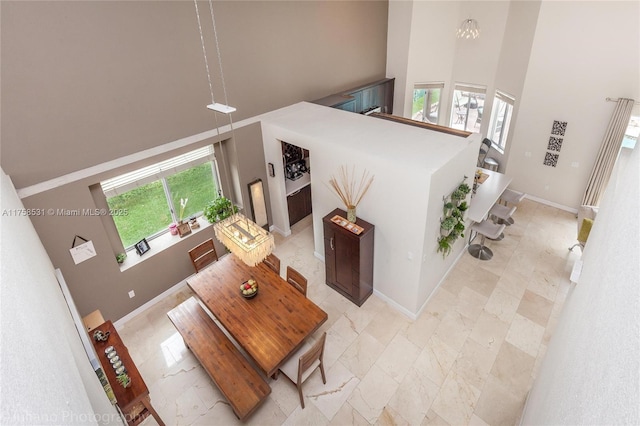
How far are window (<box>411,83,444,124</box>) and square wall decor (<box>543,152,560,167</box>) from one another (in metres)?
3.32

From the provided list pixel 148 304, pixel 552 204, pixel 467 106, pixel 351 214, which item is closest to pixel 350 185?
pixel 351 214

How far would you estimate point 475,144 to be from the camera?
5.46 meters

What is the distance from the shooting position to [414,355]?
521cm

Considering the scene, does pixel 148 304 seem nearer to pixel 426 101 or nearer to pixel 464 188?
pixel 464 188

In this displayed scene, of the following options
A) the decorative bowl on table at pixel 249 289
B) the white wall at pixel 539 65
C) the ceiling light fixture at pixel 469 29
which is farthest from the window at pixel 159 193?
the ceiling light fixture at pixel 469 29

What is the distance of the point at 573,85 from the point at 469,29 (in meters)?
2.70

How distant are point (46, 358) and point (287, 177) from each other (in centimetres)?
691

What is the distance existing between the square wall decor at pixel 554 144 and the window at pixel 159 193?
755 centimetres

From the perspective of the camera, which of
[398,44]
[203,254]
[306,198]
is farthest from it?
[398,44]

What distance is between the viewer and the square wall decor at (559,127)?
7.58 m

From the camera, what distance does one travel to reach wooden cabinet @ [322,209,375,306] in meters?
5.47

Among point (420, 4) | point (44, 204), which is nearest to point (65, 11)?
point (44, 204)

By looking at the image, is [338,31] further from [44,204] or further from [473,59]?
[44,204]

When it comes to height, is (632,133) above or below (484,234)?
above
